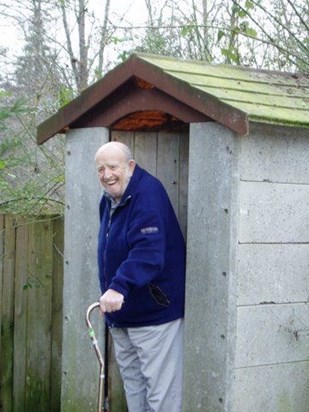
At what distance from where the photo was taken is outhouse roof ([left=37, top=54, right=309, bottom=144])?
4.54 meters

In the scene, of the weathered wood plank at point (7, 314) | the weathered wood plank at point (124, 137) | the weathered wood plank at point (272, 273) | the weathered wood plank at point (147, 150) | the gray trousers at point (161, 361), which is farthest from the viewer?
the weathered wood plank at point (7, 314)

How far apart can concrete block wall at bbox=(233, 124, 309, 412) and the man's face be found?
0.76 metres

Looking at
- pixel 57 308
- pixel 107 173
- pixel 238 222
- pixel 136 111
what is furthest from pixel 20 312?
pixel 238 222

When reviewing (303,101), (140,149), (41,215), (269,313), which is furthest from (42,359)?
(303,101)

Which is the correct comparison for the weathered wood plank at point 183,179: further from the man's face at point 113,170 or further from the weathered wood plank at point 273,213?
the weathered wood plank at point 273,213

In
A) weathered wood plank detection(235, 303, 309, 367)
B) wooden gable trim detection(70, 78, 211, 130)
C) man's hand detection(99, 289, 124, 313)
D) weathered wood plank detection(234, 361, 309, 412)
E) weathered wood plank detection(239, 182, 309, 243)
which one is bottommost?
weathered wood plank detection(234, 361, 309, 412)

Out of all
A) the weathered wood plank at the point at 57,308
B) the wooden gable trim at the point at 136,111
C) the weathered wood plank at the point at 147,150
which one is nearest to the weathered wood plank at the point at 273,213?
the wooden gable trim at the point at 136,111

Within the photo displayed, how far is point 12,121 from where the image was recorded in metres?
12.1

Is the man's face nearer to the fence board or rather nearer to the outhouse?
the outhouse

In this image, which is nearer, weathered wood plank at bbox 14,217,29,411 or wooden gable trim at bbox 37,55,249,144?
wooden gable trim at bbox 37,55,249,144

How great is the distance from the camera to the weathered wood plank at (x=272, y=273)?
15.2 feet

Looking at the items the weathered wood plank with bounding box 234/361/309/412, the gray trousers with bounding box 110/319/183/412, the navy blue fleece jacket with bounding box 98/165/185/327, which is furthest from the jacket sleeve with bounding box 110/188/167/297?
the weathered wood plank with bounding box 234/361/309/412

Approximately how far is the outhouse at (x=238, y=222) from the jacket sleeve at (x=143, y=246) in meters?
0.18

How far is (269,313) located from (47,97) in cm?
487
